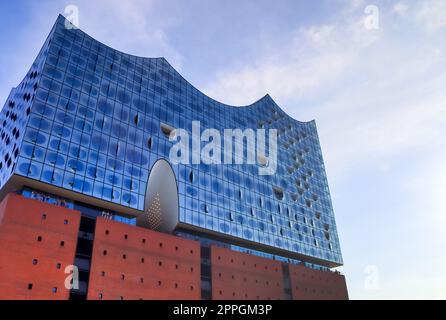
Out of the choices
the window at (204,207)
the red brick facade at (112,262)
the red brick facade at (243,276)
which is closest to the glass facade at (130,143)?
the window at (204,207)

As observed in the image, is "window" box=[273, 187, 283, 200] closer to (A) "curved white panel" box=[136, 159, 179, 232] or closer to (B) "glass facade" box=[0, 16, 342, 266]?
(B) "glass facade" box=[0, 16, 342, 266]

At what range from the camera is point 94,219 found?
3341cm

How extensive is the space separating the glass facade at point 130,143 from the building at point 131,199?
5.2 inches

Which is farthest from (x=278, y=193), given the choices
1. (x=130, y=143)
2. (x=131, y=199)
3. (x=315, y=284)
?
(x=131, y=199)

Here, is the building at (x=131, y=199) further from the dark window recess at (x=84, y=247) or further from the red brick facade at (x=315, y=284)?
the red brick facade at (x=315, y=284)

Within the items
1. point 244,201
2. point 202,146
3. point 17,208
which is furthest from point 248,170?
point 17,208

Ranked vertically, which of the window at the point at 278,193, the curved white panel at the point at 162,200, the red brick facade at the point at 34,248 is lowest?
the red brick facade at the point at 34,248

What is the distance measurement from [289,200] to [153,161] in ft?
78.1

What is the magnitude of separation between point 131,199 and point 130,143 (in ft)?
19.7

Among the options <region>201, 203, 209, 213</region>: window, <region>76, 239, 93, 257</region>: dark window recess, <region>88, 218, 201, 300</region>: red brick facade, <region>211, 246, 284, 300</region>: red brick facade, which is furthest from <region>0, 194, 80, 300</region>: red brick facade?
<region>211, 246, 284, 300</region>: red brick facade

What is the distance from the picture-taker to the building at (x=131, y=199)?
29.5m

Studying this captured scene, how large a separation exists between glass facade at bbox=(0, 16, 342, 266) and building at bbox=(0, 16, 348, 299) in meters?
0.13

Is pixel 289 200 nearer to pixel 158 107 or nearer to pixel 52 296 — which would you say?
pixel 158 107

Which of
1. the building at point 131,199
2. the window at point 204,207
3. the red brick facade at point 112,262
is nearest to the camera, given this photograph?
the red brick facade at point 112,262
